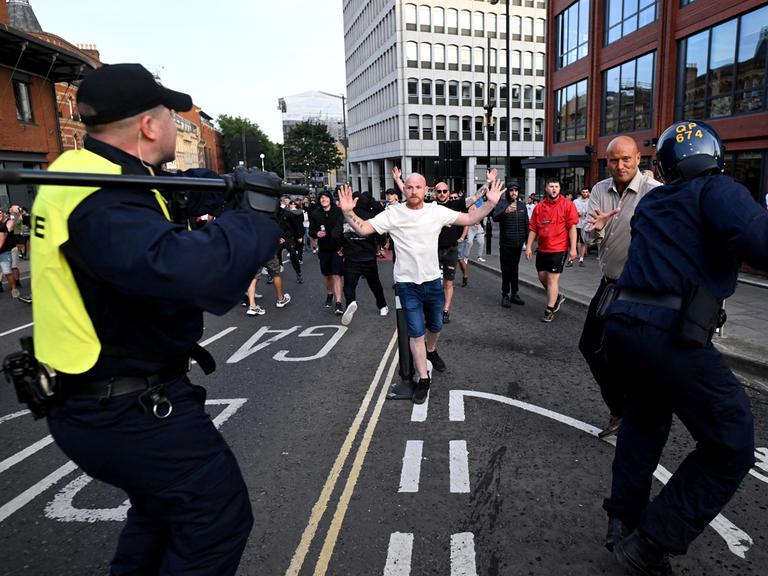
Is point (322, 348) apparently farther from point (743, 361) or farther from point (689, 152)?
point (689, 152)

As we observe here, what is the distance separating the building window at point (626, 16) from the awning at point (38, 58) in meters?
19.4

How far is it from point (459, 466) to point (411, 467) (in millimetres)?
343

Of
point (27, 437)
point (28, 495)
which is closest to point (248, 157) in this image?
point (27, 437)

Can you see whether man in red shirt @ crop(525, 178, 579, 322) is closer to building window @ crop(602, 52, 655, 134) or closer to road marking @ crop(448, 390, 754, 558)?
road marking @ crop(448, 390, 754, 558)

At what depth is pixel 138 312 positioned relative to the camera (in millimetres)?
1728

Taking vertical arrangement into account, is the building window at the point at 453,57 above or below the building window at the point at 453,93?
above

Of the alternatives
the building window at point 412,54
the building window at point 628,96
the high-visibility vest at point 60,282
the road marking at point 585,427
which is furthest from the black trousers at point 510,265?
the building window at point 412,54

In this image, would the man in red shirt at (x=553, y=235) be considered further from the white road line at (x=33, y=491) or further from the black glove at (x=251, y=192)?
the black glove at (x=251, y=192)

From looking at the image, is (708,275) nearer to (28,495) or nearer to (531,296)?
(28,495)

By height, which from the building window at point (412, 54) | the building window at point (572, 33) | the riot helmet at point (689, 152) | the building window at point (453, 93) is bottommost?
the riot helmet at point (689, 152)

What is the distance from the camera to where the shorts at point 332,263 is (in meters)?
9.38

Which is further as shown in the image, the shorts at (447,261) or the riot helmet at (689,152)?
the shorts at (447,261)

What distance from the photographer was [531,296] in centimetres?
1046

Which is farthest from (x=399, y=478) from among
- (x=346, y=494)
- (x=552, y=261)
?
(x=552, y=261)
